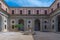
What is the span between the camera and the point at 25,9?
5412 centimetres

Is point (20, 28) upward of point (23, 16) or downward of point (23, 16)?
downward

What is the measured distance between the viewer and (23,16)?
51.8 m

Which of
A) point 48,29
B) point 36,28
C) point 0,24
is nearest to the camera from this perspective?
point 0,24

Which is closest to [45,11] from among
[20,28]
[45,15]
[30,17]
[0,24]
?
[45,15]

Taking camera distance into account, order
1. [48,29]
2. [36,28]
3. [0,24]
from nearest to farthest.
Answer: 1. [0,24]
2. [48,29]
3. [36,28]

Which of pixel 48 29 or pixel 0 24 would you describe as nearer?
pixel 0 24

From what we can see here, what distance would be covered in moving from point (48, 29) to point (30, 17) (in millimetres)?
7908

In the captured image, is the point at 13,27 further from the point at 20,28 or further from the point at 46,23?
the point at 46,23

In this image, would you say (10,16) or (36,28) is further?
(36,28)

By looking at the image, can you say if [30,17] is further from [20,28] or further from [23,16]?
[20,28]

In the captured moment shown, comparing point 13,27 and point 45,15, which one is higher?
point 45,15

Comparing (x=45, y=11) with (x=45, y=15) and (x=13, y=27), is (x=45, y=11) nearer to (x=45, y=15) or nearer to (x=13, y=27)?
(x=45, y=15)

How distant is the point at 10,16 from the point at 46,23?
44.4 feet

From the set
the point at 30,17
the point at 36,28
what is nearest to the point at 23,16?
the point at 30,17
